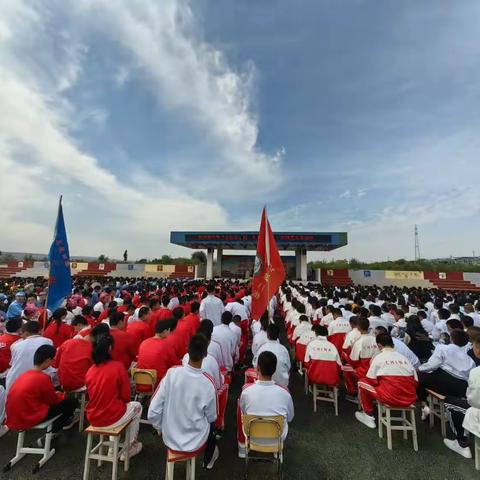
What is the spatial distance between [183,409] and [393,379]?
9.40 feet

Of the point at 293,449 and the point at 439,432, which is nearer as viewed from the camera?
the point at 293,449

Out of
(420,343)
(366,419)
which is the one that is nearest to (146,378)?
(366,419)

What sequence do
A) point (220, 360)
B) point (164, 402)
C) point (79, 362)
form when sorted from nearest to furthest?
point (164, 402)
point (79, 362)
point (220, 360)

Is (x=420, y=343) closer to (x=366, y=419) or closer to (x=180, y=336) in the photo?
(x=366, y=419)

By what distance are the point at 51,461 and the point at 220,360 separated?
240cm

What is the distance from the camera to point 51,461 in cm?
326

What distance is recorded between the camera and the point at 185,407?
2.65 metres

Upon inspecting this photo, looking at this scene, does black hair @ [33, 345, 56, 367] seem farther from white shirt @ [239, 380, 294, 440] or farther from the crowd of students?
white shirt @ [239, 380, 294, 440]

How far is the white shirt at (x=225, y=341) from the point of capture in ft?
15.4

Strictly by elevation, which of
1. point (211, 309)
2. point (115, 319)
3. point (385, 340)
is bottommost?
point (211, 309)

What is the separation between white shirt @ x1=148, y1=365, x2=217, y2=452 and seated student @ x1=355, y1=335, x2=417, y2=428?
2520 millimetres

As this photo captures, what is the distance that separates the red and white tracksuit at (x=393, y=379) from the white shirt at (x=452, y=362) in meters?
0.50

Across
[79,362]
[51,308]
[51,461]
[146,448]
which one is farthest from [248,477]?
[51,308]

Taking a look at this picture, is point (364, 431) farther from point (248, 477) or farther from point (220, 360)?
point (220, 360)
